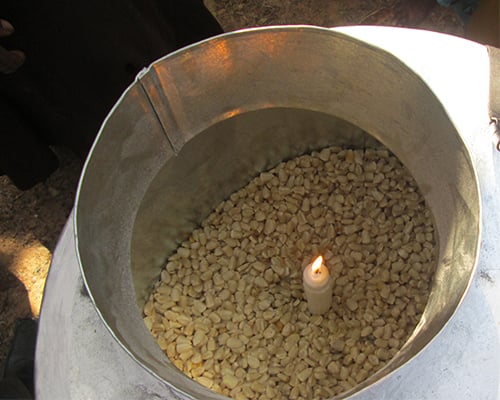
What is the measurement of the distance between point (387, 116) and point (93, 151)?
1.13 feet

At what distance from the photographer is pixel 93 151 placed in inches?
22.9

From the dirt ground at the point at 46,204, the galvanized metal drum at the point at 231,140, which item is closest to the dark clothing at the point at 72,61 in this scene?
the dirt ground at the point at 46,204

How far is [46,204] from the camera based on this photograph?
54.4 inches

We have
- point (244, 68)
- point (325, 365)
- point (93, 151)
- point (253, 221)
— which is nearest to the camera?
point (93, 151)

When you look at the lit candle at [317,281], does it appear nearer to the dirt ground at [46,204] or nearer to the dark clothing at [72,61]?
the dark clothing at [72,61]

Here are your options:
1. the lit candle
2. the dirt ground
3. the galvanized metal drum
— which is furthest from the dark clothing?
the lit candle

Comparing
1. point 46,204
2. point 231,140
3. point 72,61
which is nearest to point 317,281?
point 231,140

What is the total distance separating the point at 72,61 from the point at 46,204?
51 centimetres

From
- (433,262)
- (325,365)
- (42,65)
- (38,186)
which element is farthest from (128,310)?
(38,186)

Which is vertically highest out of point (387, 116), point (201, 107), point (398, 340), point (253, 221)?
point (201, 107)

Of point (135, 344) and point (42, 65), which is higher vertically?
Result: point (42, 65)

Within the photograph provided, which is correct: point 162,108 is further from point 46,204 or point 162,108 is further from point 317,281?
point 46,204

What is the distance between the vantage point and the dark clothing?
36.1 inches

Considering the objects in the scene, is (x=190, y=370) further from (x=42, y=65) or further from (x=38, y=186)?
(x=38, y=186)
